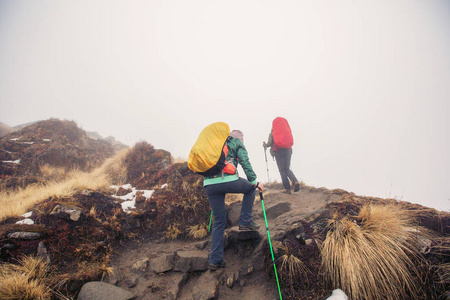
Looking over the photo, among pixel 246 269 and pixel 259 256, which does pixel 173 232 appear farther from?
pixel 259 256

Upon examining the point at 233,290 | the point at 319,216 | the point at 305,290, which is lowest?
the point at 233,290

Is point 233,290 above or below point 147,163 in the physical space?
below

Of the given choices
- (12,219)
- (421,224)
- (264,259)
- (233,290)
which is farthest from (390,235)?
(12,219)

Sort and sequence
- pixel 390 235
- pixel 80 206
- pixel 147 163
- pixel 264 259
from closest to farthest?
pixel 390 235 → pixel 264 259 → pixel 80 206 → pixel 147 163

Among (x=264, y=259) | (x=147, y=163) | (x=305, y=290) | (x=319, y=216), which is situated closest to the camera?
(x=305, y=290)

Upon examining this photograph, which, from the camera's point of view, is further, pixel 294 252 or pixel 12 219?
pixel 12 219

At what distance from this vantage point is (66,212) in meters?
4.97

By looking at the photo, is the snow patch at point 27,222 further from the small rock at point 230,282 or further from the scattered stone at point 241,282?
the scattered stone at point 241,282

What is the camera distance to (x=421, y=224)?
4.30 meters

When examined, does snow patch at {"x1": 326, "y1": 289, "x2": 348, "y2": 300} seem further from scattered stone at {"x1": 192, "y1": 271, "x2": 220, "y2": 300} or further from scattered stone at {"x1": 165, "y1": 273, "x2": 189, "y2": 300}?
scattered stone at {"x1": 165, "y1": 273, "x2": 189, "y2": 300}

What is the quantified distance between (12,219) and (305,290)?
7325 mm

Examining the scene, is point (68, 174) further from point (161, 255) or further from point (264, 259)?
point (264, 259)

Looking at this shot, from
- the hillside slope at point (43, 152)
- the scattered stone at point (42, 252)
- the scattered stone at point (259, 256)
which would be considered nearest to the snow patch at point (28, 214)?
the scattered stone at point (42, 252)

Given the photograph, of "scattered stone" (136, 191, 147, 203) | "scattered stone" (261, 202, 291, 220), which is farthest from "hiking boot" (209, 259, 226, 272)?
"scattered stone" (136, 191, 147, 203)
